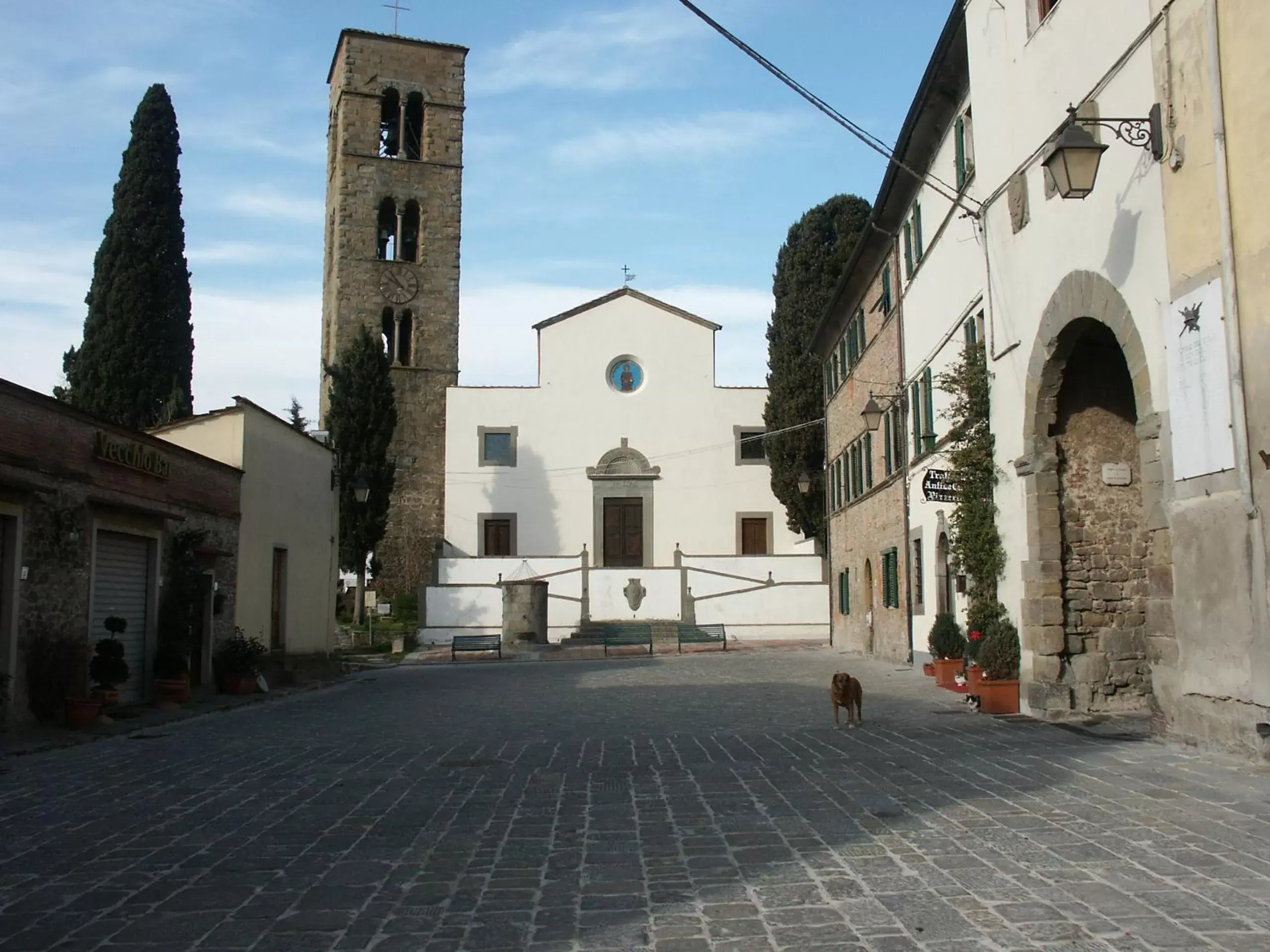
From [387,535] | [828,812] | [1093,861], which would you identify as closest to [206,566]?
[828,812]

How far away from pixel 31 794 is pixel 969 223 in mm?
12590

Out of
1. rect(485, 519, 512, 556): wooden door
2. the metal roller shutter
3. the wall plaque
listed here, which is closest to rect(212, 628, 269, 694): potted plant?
the metal roller shutter

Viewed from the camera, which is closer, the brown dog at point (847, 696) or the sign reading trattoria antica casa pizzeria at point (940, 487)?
the brown dog at point (847, 696)

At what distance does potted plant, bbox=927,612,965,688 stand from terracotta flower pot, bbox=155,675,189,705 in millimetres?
10152

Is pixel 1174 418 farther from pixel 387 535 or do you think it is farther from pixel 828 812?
pixel 387 535

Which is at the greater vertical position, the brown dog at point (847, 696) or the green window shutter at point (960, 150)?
the green window shutter at point (960, 150)

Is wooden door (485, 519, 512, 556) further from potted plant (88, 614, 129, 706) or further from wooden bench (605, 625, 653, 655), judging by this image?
potted plant (88, 614, 129, 706)

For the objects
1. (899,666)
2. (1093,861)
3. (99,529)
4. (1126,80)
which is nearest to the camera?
(1093,861)

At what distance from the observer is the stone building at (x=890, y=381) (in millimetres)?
17125

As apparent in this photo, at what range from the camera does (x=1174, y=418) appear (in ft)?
29.3

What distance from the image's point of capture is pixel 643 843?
5.98 m

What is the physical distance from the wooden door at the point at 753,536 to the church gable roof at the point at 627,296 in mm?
7465

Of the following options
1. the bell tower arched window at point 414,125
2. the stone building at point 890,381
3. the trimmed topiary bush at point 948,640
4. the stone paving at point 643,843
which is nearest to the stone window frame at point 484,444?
the bell tower arched window at point 414,125

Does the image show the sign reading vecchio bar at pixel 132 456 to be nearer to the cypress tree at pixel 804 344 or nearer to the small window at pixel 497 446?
the cypress tree at pixel 804 344
